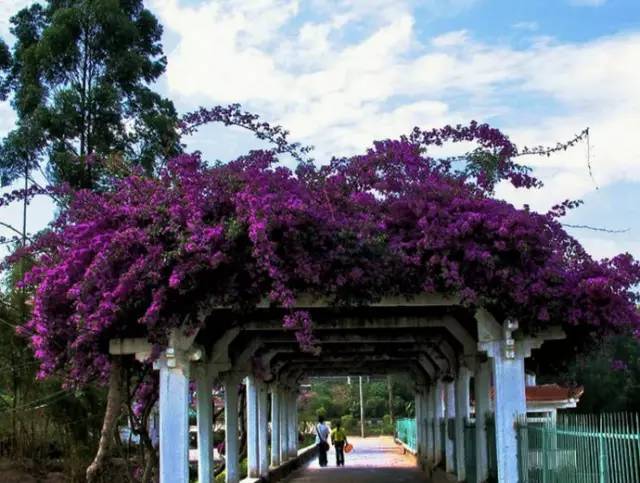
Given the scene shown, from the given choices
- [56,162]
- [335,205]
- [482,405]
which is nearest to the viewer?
[335,205]

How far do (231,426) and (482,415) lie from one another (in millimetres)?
4426

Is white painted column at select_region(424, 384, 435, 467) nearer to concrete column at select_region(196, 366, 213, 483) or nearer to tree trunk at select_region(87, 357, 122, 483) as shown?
concrete column at select_region(196, 366, 213, 483)

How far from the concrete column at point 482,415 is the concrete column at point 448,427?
3815 mm

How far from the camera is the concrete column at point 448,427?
57.2 ft

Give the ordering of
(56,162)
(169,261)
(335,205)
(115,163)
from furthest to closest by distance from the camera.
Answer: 1. (56,162)
2. (115,163)
3. (335,205)
4. (169,261)

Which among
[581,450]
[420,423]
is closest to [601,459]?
[581,450]

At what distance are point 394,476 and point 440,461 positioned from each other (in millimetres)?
2873

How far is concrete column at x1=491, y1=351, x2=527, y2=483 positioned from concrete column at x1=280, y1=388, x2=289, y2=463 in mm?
15353

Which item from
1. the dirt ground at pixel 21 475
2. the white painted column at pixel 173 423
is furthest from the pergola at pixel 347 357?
the dirt ground at pixel 21 475

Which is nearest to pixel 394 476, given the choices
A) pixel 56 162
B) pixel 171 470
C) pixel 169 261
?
pixel 56 162

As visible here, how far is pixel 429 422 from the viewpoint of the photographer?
23.9 metres

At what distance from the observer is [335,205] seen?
29.8 ft

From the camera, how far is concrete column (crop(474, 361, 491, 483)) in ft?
40.4

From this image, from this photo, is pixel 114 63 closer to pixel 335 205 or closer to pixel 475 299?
pixel 335 205
